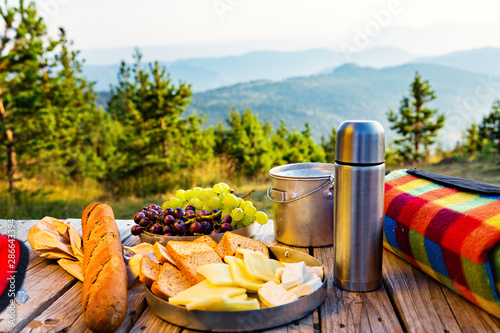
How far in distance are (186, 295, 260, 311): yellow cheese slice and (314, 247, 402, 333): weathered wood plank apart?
0.67 feet

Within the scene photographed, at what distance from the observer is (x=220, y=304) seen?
93 centimetres

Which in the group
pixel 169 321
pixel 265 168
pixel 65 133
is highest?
pixel 169 321

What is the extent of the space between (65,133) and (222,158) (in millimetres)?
6244

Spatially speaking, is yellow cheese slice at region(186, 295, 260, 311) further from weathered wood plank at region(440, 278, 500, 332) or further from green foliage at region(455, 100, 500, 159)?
green foliage at region(455, 100, 500, 159)

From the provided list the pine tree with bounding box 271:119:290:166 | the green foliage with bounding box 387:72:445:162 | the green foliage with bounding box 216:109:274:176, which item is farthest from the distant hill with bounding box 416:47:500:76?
the green foliage with bounding box 216:109:274:176

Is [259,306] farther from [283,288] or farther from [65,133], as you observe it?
[65,133]

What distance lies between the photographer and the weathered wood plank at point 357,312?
0.98 metres

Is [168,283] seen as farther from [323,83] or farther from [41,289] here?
[323,83]

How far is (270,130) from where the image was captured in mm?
14945

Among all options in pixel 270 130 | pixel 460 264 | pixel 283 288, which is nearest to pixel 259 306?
pixel 283 288

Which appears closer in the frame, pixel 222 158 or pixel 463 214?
pixel 463 214

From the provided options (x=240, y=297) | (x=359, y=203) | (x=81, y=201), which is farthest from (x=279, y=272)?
(x=81, y=201)

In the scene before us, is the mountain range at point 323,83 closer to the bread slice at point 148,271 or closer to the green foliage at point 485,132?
the green foliage at point 485,132

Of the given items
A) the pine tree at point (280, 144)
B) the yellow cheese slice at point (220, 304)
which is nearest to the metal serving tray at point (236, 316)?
the yellow cheese slice at point (220, 304)
